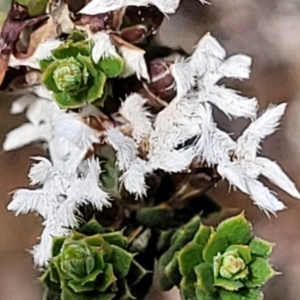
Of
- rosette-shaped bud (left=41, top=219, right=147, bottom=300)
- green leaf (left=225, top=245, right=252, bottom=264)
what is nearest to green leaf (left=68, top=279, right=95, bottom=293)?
rosette-shaped bud (left=41, top=219, right=147, bottom=300)

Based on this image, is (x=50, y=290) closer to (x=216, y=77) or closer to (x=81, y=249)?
(x=81, y=249)

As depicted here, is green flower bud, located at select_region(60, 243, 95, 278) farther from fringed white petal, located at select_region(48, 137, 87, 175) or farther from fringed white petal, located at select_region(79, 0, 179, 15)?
fringed white petal, located at select_region(79, 0, 179, 15)

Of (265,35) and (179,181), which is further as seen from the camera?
(265,35)

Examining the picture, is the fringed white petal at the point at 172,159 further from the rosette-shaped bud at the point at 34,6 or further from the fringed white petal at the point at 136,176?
the rosette-shaped bud at the point at 34,6

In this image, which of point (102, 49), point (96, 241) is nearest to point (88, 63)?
point (102, 49)

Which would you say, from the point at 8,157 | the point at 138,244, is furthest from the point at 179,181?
the point at 8,157

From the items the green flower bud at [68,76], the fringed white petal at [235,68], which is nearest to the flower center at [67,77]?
the green flower bud at [68,76]
